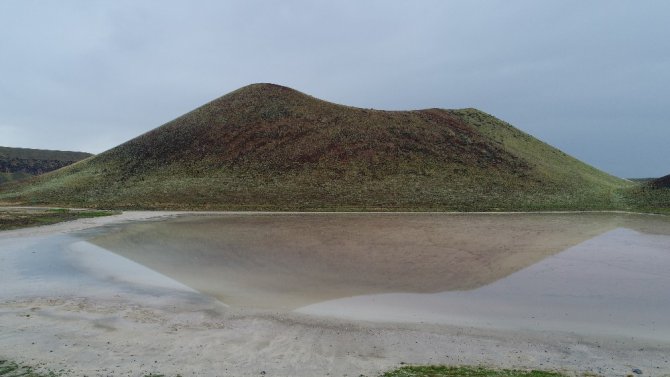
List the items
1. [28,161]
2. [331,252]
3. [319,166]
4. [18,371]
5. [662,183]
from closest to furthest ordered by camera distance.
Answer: [18,371]
[331,252]
[662,183]
[319,166]
[28,161]

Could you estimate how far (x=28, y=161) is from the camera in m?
150

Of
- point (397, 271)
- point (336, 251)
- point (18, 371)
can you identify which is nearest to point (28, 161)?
point (336, 251)

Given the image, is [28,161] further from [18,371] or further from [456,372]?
[456,372]

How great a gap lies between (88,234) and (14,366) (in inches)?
990

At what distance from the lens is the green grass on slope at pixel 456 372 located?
27.9ft

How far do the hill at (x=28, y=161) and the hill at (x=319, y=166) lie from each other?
2803 inches

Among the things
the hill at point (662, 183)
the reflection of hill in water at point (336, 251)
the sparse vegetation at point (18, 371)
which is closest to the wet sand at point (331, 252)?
the reflection of hill in water at point (336, 251)

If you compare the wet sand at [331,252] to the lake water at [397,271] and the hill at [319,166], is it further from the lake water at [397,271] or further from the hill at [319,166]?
the hill at [319,166]

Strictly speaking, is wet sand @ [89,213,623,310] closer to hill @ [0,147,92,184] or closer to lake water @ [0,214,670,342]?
lake water @ [0,214,670,342]

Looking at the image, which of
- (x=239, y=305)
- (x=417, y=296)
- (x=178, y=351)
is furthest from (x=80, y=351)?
(x=417, y=296)

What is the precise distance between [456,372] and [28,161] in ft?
588

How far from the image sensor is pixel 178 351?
9.98m

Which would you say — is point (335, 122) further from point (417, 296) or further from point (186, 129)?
point (417, 296)

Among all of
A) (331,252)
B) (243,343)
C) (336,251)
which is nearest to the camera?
(243,343)
